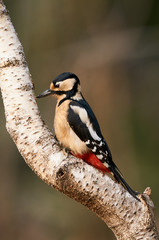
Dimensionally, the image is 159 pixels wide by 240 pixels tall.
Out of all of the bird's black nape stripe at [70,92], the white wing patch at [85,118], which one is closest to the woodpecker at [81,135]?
the white wing patch at [85,118]

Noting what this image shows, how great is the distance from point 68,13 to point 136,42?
4.19 ft

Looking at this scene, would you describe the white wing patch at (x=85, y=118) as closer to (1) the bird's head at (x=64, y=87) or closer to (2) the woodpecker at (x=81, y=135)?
(2) the woodpecker at (x=81, y=135)

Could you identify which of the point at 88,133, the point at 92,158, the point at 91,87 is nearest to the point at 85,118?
the point at 88,133

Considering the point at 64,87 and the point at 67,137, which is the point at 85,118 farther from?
the point at 64,87

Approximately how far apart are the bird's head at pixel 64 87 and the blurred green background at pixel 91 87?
3.38m

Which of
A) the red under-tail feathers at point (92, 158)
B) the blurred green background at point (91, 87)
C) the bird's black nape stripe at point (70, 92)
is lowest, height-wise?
the blurred green background at point (91, 87)

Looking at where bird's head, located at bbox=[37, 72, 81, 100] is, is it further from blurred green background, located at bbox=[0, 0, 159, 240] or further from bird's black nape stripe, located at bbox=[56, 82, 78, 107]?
blurred green background, located at bbox=[0, 0, 159, 240]

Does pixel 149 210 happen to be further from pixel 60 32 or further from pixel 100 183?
pixel 60 32

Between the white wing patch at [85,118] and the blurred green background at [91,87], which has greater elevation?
the white wing patch at [85,118]

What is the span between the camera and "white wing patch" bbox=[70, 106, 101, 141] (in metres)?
2.48

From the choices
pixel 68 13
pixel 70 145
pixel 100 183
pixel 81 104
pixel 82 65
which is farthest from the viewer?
pixel 68 13

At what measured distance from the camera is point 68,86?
8.80 ft

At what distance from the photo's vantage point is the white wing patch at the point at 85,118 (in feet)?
8.14

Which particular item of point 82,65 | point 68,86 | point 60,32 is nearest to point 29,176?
point 82,65
